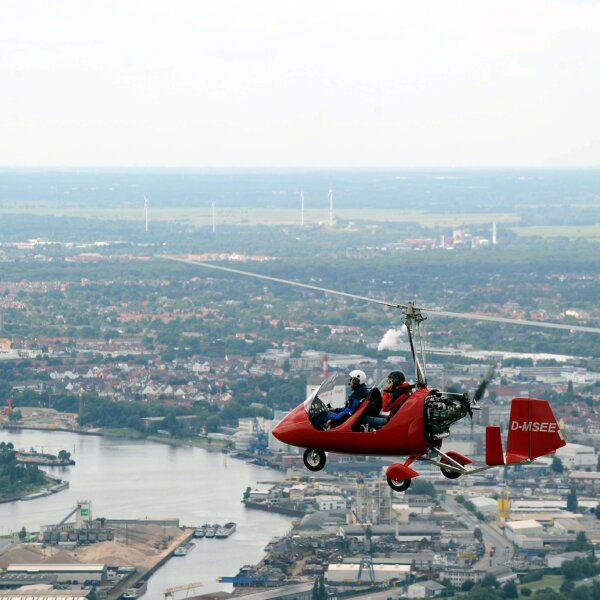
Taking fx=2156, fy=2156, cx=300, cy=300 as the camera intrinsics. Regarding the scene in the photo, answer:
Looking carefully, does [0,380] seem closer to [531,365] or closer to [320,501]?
[531,365]

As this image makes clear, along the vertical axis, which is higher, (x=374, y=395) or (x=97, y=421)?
(x=374, y=395)

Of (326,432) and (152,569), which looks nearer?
(326,432)

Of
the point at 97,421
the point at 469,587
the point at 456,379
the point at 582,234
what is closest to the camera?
the point at 469,587

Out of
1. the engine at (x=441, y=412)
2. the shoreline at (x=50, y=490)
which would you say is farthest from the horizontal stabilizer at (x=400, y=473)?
the shoreline at (x=50, y=490)

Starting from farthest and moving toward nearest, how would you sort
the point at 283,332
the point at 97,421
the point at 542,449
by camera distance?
the point at 283,332
the point at 97,421
the point at 542,449

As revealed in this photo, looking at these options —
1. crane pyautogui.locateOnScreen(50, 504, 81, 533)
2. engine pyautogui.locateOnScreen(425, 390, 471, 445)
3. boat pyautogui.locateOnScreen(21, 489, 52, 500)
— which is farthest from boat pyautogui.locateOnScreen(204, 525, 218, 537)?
engine pyautogui.locateOnScreen(425, 390, 471, 445)

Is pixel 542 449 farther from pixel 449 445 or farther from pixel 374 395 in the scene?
pixel 449 445

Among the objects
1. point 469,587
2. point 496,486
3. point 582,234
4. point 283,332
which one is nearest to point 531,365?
point 283,332

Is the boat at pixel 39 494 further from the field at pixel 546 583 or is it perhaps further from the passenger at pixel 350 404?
the passenger at pixel 350 404
